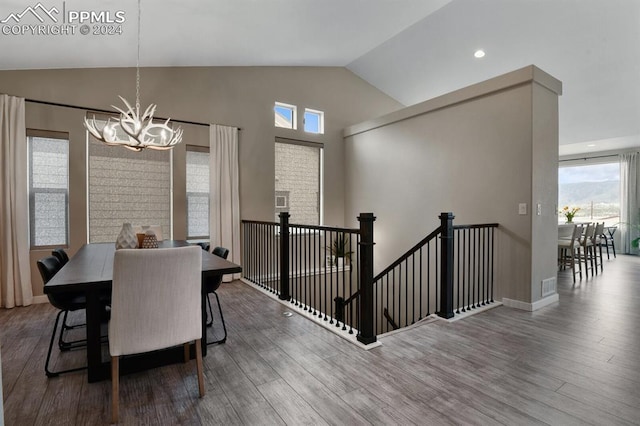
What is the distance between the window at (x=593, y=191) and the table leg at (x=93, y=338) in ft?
37.3

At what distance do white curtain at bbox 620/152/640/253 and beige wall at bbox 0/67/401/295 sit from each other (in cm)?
630

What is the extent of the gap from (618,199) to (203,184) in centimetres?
1046

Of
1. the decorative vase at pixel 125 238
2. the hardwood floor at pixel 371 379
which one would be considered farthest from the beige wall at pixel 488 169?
the decorative vase at pixel 125 238

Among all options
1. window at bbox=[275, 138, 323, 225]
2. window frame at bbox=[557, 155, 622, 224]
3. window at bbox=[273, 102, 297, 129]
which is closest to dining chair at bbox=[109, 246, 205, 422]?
window at bbox=[275, 138, 323, 225]

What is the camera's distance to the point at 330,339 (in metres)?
2.70

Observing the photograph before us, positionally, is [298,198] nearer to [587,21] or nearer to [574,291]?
[574,291]

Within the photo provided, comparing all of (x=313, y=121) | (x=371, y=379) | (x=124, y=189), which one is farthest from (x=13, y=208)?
(x=313, y=121)

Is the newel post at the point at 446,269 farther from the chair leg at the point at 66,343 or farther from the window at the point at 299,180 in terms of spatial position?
the chair leg at the point at 66,343

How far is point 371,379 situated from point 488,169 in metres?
3.06

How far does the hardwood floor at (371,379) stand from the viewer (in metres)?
1.72

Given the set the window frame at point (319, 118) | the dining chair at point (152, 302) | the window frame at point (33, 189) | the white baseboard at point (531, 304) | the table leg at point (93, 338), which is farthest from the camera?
the window frame at point (319, 118)

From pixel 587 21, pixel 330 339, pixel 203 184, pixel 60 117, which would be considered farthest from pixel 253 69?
→ pixel 587 21

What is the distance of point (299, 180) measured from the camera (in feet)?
19.4

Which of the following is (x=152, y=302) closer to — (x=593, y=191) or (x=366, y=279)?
(x=366, y=279)
